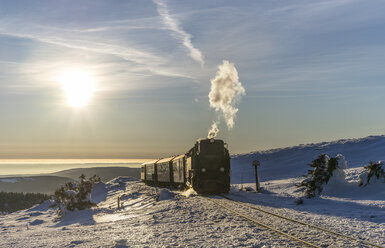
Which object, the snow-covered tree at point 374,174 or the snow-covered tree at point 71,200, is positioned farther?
the snow-covered tree at point 71,200

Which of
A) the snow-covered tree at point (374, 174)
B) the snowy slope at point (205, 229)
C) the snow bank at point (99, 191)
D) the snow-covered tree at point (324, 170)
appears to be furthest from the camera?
the snow bank at point (99, 191)

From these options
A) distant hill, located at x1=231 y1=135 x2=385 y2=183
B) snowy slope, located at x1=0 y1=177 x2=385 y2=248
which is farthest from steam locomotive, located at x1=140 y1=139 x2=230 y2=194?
distant hill, located at x1=231 y1=135 x2=385 y2=183

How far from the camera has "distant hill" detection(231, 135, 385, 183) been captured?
238 ft

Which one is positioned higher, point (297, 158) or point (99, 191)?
point (297, 158)

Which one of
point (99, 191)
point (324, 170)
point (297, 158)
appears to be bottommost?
point (99, 191)

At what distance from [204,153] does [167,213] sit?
955 cm

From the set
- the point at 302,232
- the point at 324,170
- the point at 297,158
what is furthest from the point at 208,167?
the point at 297,158

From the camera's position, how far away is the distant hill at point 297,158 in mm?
72438

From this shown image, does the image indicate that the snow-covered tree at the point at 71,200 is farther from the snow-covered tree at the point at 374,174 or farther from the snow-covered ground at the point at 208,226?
the snow-covered tree at the point at 374,174

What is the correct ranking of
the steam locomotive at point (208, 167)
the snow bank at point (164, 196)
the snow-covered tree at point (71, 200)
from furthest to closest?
the snow-covered tree at point (71, 200)
the snow bank at point (164, 196)
the steam locomotive at point (208, 167)

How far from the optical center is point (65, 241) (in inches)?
658

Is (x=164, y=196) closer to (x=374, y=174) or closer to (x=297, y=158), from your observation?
(x=374, y=174)

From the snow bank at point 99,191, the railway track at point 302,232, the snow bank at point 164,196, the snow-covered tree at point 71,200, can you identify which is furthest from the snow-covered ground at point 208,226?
the snow bank at point 99,191

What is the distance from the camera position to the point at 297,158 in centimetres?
9112
